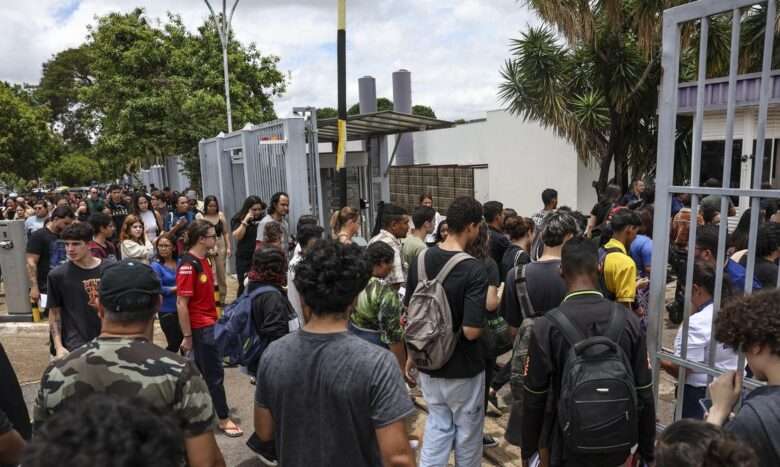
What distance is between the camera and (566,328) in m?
2.49

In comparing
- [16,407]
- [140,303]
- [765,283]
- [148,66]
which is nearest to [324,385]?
[140,303]

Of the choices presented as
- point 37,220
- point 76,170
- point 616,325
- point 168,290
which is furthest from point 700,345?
point 76,170

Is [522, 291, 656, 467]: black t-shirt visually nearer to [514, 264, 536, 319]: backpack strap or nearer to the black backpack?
the black backpack

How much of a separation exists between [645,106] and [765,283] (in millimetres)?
10940

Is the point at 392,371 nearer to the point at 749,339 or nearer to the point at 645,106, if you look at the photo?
the point at 749,339

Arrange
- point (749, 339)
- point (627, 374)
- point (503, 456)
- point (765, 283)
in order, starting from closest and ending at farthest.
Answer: point (749, 339), point (627, 374), point (765, 283), point (503, 456)

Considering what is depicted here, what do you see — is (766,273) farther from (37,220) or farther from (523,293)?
(37,220)

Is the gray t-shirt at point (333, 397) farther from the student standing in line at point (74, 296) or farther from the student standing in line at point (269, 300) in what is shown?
the student standing in line at point (74, 296)

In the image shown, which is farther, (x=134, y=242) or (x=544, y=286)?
(x=134, y=242)

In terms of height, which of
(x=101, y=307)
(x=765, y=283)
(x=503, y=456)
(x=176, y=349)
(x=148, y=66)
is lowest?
(x=503, y=456)

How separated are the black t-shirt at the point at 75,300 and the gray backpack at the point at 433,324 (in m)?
2.36

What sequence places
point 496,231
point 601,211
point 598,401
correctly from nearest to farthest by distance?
1. point 598,401
2. point 496,231
3. point 601,211

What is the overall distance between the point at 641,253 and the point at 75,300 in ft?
15.5

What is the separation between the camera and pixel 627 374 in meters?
2.37
